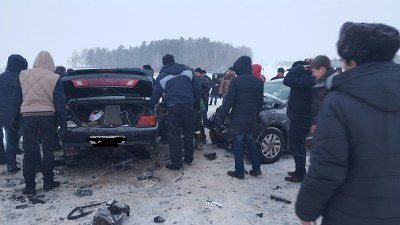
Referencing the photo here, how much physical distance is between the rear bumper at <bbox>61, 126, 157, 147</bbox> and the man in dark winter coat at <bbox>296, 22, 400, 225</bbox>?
13.5 ft

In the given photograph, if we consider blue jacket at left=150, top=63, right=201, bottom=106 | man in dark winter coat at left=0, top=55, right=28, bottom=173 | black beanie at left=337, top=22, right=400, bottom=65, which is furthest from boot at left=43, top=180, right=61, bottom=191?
black beanie at left=337, top=22, right=400, bottom=65

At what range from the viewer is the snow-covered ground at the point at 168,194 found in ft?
13.7

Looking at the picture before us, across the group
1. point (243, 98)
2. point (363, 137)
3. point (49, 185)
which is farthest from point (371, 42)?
point (49, 185)

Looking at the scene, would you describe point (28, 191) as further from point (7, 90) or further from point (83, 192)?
point (7, 90)

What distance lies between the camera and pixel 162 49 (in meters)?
91.7

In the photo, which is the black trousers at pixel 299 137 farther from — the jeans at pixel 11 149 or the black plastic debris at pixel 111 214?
the jeans at pixel 11 149

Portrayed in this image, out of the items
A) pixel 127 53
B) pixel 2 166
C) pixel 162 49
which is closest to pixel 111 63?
pixel 127 53

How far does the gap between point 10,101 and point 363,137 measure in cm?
638

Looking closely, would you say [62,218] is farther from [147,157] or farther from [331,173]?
[331,173]

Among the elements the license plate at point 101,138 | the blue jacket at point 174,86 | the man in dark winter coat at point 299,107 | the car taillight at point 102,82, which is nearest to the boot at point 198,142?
the blue jacket at point 174,86

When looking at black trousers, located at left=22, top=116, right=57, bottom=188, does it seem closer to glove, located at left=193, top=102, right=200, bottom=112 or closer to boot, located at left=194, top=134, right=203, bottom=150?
glove, located at left=193, top=102, right=200, bottom=112

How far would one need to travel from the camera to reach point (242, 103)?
5457 mm

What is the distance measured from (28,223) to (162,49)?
9012cm

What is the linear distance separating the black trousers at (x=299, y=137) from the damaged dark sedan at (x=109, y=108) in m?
2.39
